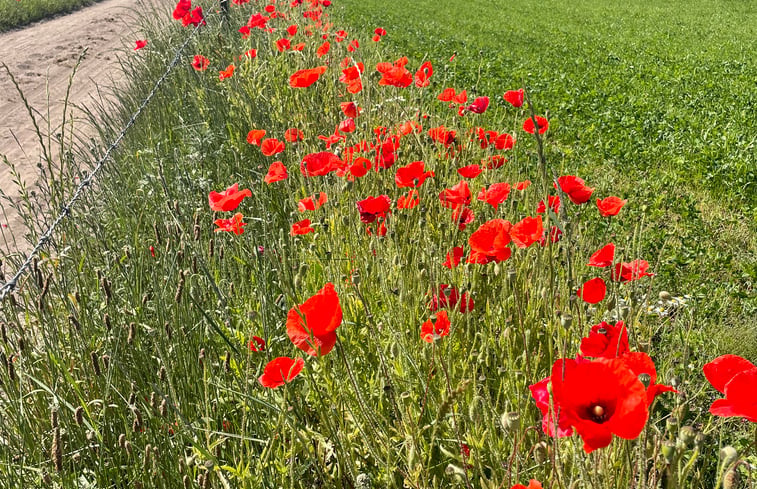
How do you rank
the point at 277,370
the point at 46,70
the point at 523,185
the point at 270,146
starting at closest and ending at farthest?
the point at 277,370
the point at 523,185
the point at 270,146
the point at 46,70

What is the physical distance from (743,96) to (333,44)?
4.76 m

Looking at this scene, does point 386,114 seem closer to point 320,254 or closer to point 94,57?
point 320,254

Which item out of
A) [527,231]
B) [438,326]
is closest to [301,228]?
[438,326]

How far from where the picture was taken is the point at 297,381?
1.76 m

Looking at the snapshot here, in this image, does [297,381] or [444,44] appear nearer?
[297,381]

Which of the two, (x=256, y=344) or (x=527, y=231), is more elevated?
(x=527, y=231)

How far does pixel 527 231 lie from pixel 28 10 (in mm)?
13256

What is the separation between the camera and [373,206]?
181 centimetres

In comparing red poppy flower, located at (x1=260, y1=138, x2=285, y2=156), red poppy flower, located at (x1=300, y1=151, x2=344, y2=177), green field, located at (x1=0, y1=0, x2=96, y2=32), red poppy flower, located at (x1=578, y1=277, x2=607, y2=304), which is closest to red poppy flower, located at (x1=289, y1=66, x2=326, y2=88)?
red poppy flower, located at (x1=260, y1=138, x2=285, y2=156)

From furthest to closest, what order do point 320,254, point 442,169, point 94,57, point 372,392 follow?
point 94,57 < point 442,169 < point 320,254 < point 372,392

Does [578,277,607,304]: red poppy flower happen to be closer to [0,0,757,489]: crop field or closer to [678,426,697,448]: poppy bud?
[0,0,757,489]: crop field

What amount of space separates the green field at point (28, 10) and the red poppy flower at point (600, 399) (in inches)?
493

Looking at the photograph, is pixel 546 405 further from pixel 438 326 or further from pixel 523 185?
pixel 523 185

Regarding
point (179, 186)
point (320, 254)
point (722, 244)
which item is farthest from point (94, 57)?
point (722, 244)
